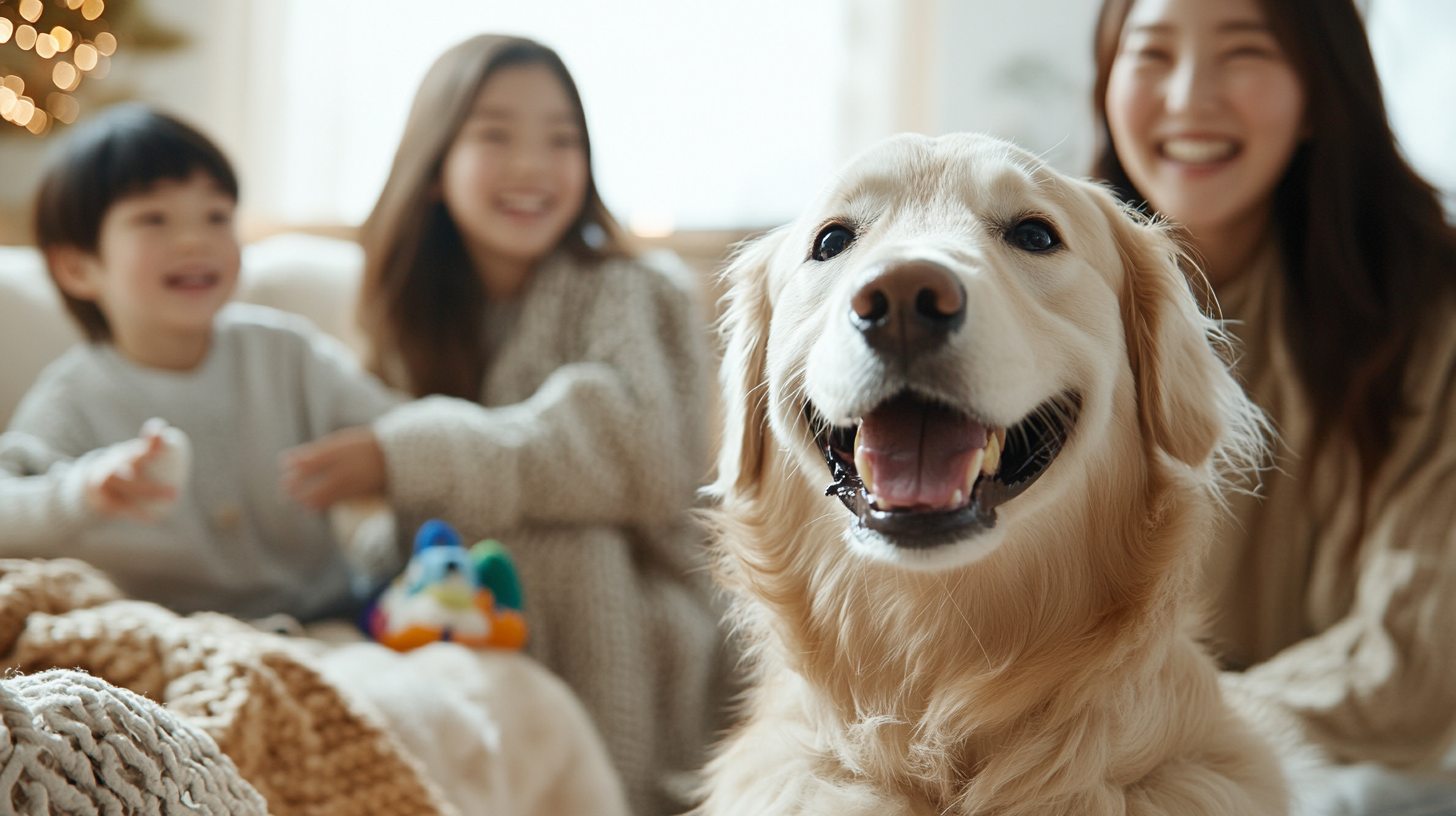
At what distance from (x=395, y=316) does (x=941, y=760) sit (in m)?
1.24

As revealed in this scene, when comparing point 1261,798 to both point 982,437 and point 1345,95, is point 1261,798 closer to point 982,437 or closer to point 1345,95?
point 982,437

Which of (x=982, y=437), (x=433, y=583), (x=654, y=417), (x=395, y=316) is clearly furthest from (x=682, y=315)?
(x=982, y=437)

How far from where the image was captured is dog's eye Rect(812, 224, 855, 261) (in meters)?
0.88

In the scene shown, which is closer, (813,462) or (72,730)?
(72,730)

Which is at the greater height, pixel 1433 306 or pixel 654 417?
pixel 1433 306

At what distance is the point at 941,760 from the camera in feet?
2.56

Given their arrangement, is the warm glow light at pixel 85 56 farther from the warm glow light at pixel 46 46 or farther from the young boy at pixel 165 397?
the young boy at pixel 165 397

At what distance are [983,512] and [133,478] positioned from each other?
105 cm

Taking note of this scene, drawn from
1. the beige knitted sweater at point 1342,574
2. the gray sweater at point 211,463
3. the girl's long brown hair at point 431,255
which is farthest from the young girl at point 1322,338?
the gray sweater at point 211,463

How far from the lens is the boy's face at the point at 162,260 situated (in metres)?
1.42

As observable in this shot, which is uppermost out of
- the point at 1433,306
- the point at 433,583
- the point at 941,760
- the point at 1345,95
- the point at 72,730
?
the point at 1345,95

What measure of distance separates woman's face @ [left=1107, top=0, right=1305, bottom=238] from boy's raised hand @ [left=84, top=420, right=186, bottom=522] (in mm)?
1290

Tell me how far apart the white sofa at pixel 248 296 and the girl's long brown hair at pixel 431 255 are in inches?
5.0

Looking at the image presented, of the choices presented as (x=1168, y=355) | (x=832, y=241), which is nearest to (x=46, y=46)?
(x=832, y=241)
